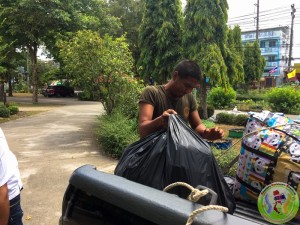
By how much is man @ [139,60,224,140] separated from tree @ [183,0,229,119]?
11.5 m

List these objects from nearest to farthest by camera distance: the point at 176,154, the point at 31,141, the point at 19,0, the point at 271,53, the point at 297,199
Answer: the point at 297,199 < the point at 176,154 < the point at 31,141 < the point at 19,0 < the point at 271,53

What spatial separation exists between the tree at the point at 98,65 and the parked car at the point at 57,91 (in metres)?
24.9

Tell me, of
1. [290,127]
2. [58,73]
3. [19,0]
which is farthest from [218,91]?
[290,127]

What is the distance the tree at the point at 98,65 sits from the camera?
10047 millimetres

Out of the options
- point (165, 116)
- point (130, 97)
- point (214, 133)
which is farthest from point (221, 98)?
point (165, 116)

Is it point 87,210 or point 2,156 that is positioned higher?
point 2,156

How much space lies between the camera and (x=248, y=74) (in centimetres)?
2988

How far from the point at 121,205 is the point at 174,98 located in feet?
4.10

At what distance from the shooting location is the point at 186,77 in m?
2.38

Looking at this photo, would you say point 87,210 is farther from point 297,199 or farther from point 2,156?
point 297,199

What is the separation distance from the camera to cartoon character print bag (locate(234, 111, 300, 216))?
64.1 inches

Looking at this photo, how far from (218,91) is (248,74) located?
961 cm

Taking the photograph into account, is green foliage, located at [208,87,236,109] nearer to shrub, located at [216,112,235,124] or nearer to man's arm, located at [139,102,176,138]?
shrub, located at [216,112,235,124]

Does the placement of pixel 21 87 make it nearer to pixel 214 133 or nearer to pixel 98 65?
pixel 98 65
